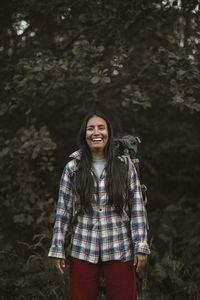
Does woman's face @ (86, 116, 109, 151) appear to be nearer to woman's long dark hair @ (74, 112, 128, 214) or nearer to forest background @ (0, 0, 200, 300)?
woman's long dark hair @ (74, 112, 128, 214)

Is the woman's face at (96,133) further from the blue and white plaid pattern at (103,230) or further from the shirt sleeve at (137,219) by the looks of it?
the shirt sleeve at (137,219)

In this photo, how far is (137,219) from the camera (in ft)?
7.55

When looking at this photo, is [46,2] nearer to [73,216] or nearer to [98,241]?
[73,216]

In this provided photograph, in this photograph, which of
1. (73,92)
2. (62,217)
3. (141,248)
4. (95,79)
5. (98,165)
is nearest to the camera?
(141,248)

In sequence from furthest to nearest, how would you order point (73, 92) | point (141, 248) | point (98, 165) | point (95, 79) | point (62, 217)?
point (73, 92)
point (95, 79)
point (98, 165)
point (62, 217)
point (141, 248)

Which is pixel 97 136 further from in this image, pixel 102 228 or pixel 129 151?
pixel 102 228

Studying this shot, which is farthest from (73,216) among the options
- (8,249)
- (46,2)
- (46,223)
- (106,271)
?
(46,2)

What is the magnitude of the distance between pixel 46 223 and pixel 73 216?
1484 millimetres

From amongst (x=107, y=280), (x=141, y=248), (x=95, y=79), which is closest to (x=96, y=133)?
(x=95, y=79)

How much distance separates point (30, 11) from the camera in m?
3.69

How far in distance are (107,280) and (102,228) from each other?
43cm

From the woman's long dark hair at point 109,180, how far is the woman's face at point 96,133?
47 mm

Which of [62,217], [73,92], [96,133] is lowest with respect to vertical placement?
[62,217]

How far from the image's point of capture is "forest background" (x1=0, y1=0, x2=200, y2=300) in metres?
3.26
